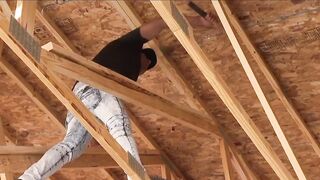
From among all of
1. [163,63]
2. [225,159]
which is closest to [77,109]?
[163,63]

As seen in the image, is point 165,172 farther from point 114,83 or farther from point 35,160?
point 114,83

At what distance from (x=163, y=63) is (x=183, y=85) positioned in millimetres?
292

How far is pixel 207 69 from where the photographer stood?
2.95 meters

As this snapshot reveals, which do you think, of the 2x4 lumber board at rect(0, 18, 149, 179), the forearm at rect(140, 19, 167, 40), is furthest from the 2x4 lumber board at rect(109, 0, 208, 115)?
the 2x4 lumber board at rect(0, 18, 149, 179)

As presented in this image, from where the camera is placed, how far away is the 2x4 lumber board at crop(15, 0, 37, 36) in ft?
8.71

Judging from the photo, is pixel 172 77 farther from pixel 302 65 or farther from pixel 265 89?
pixel 302 65

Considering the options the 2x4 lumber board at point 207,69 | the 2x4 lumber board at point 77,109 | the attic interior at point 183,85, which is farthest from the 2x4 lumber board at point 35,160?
the 2x4 lumber board at point 207,69

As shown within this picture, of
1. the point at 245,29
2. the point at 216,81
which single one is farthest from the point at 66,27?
the point at 216,81

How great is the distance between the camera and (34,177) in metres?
2.94

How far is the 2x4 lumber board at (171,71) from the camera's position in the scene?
3.97m

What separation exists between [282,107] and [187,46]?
1.91m

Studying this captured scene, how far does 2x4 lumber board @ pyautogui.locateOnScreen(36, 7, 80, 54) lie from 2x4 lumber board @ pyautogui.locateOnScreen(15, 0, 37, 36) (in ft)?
4.88

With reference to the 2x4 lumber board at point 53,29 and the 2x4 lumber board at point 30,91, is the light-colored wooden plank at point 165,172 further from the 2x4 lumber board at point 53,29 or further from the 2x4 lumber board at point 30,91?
the 2x4 lumber board at point 53,29

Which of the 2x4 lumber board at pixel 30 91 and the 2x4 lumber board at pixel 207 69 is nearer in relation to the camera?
the 2x4 lumber board at pixel 207 69
